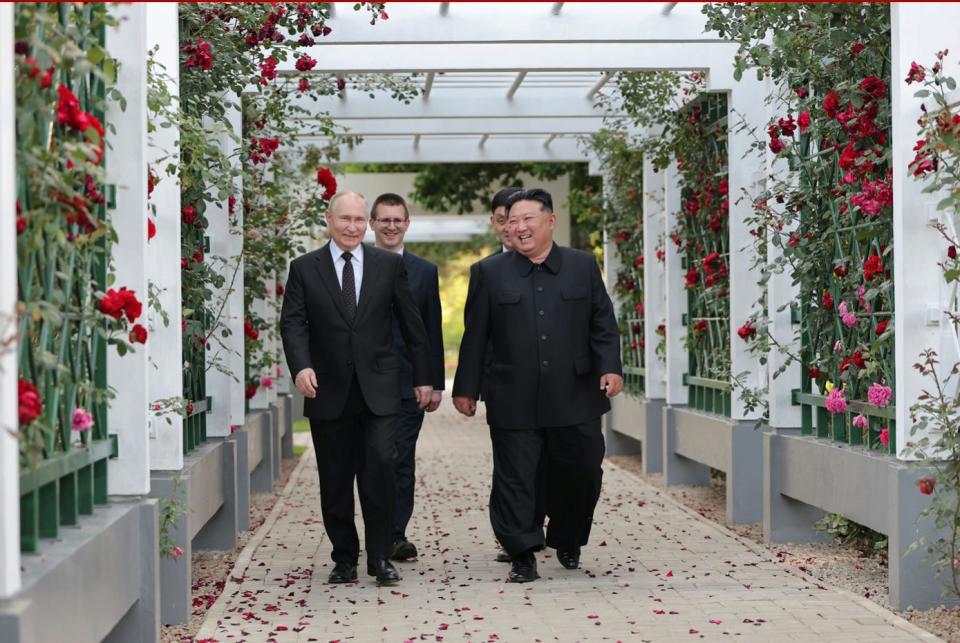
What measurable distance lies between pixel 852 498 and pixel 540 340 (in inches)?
60.4

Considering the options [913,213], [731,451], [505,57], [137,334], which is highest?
[505,57]

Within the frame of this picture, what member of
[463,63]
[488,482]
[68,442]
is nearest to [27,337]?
[68,442]

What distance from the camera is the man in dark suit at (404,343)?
736 centimetres

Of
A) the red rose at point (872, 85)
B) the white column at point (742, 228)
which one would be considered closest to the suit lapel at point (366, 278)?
the red rose at point (872, 85)

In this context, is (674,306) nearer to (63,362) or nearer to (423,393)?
(423,393)

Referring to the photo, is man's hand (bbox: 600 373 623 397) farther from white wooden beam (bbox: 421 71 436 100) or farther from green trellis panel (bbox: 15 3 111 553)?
white wooden beam (bbox: 421 71 436 100)

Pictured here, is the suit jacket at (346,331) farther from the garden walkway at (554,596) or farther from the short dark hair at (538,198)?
the garden walkway at (554,596)

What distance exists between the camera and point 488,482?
11758 millimetres

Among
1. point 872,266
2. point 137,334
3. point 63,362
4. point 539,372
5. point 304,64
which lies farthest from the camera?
point 304,64

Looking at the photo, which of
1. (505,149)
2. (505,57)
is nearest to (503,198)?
(505,57)

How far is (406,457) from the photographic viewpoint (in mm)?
7445

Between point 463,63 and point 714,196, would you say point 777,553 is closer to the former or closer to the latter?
point 714,196

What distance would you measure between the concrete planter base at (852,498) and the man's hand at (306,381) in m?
2.36

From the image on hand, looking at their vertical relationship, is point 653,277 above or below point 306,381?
above
